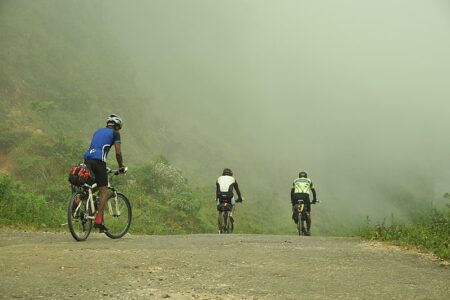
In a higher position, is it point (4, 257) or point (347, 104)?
point (347, 104)

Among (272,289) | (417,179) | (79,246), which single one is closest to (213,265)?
(272,289)

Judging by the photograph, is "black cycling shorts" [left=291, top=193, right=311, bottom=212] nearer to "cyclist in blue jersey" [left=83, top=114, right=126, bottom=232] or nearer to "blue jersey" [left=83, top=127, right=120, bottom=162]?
"cyclist in blue jersey" [left=83, top=114, right=126, bottom=232]

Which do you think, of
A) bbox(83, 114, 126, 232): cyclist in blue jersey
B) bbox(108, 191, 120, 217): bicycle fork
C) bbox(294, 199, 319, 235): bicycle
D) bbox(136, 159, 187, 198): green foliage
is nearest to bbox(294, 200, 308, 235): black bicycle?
bbox(294, 199, 319, 235): bicycle

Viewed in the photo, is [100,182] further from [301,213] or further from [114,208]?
[301,213]

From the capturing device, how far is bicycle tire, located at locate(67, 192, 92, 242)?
864 cm

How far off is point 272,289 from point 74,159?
74.4 ft

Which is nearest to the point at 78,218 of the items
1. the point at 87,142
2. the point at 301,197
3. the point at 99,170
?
the point at 99,170

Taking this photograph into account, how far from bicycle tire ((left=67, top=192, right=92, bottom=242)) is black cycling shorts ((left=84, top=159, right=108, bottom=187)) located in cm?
50

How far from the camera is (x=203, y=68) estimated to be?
71875 millimetres

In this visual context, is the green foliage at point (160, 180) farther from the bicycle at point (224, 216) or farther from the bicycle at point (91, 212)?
the bicycle at point (91, 212)

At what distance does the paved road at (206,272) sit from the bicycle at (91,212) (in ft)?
1.39

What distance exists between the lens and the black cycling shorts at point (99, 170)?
359 inches

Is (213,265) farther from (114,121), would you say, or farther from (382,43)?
(382,43)

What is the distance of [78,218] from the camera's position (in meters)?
8.90
